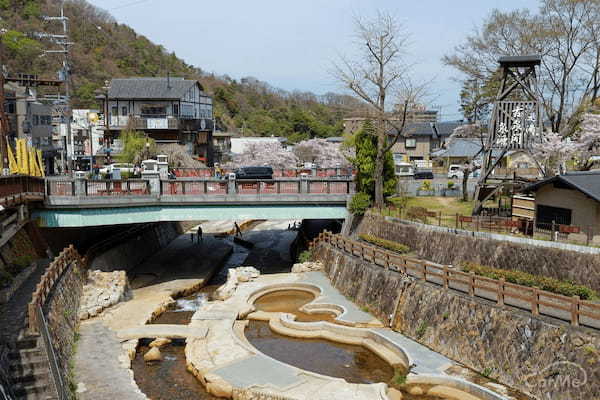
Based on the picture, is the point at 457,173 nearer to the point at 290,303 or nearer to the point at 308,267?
the point at 308,267

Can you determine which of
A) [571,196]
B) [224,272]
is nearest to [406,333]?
[571,196]

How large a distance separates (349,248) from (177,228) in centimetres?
2251

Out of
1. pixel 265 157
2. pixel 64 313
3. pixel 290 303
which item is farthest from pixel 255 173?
pixel 265 157

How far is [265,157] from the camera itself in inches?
2569

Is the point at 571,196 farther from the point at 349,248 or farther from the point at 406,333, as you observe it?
the point at 349,248

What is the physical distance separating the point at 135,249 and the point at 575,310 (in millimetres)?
28179

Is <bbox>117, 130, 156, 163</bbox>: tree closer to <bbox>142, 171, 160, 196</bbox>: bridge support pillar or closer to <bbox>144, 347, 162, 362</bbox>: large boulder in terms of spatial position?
<bbox>142, 171, 160, 196</bbox>: bridge support pillar

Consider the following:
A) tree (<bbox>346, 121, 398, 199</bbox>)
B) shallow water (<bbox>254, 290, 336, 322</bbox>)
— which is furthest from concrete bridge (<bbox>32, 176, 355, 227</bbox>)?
shallow water (<bbox>254, 290, 336, 322</bbox>)

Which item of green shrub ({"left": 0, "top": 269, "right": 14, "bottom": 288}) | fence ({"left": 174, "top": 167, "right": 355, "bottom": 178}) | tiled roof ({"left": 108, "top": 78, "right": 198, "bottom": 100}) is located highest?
tiled roof ({"left": 108, "top": 78, "right": 198, "bottom": 100})

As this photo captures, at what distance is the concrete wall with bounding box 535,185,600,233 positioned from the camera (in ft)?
71.1

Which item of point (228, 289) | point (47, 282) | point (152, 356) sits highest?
point (47, 282)

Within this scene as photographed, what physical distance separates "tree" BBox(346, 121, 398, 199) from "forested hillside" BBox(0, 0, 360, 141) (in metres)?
59.6

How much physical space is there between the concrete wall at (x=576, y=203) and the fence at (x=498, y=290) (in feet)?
16.5

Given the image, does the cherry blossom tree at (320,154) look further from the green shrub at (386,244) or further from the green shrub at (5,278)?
the green shrub at (5,278)
